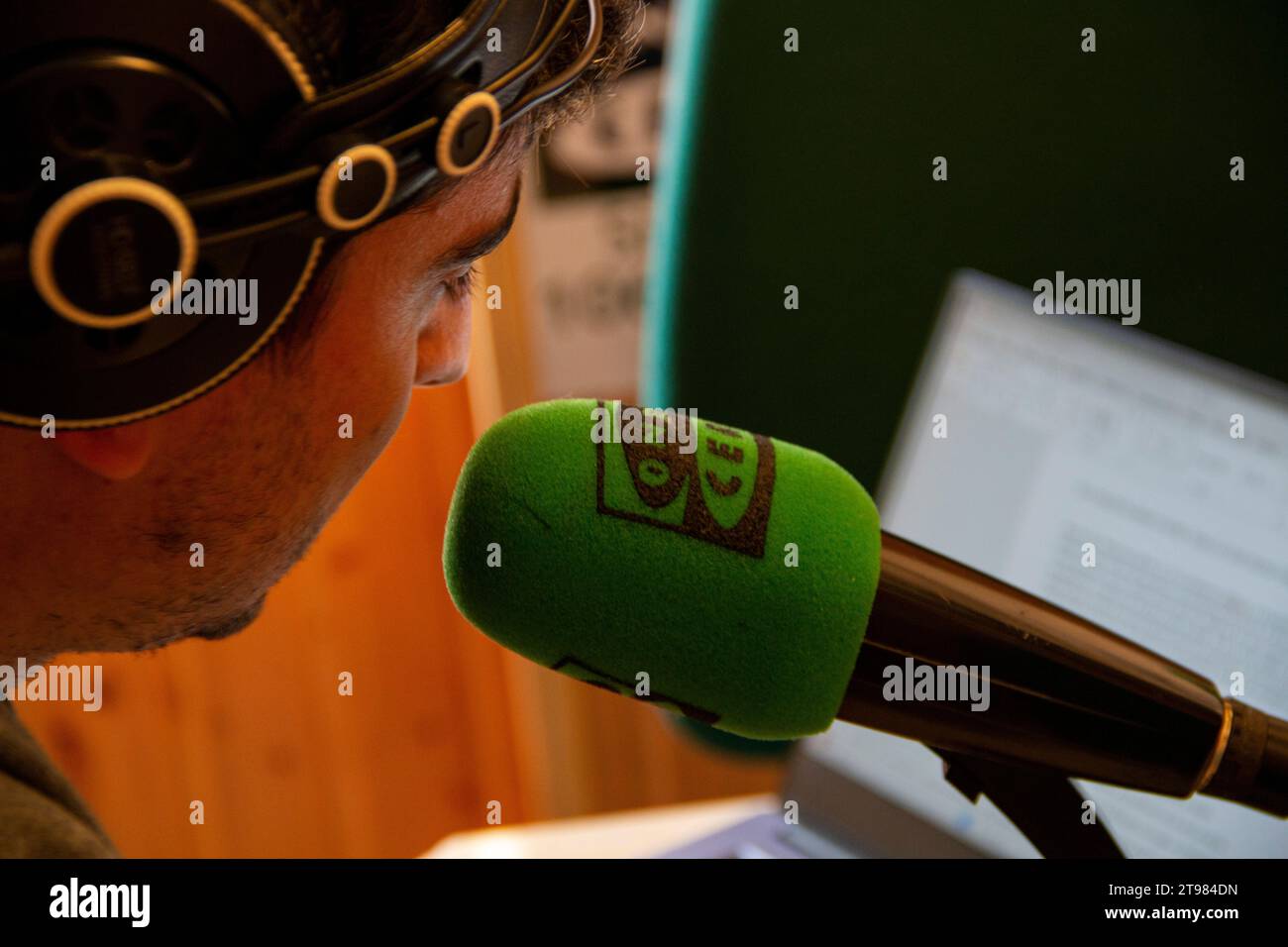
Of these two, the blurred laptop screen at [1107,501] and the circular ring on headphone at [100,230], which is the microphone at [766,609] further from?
the blurred laptop screen at [1107,501]

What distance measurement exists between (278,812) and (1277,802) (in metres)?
1.74

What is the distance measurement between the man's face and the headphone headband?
0.06m

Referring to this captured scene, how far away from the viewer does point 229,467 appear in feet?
1.75

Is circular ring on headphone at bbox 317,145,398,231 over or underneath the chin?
over

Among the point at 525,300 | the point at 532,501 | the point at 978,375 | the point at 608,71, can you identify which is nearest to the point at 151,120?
the point at 532,501

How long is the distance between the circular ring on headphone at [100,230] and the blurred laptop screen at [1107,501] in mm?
627

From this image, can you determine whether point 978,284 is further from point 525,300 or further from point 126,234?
point 525,300

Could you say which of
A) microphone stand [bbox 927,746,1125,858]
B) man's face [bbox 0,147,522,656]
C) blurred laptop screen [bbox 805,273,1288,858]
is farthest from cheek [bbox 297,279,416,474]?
blurred laptop screen [bbox 805,273,1288,858]

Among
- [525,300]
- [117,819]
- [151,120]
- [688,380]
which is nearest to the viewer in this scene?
[151,120]

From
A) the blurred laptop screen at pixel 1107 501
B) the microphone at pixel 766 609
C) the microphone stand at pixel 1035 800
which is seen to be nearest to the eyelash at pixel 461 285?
the microphone at pixel 766 609

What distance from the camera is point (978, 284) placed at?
93cm

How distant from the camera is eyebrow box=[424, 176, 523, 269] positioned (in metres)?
0.55

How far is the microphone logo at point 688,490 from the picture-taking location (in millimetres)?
461

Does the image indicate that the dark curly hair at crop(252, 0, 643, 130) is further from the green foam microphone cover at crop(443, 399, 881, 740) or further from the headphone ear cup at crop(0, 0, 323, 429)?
the green foam microphone cover at crop(443, 399, 881, 740)
